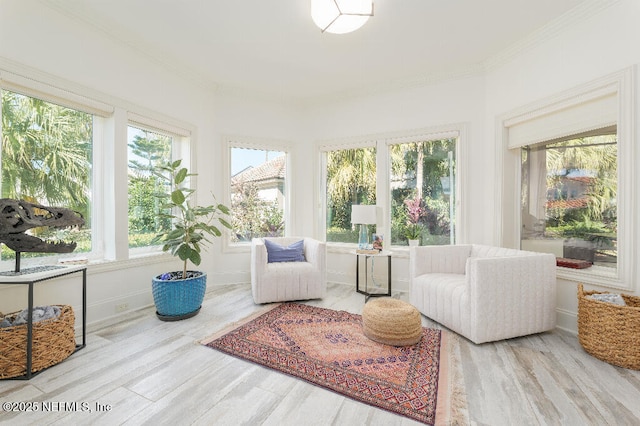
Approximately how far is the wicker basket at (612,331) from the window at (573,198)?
2.23 ft

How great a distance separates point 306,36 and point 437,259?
2.68 metres

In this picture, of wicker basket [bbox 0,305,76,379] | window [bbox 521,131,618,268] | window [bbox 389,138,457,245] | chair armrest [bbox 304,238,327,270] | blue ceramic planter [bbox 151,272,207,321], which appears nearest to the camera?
wicker basket [bbox 0,305,76,379]

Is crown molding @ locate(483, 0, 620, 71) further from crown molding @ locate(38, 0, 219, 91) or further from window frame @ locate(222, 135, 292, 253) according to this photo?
crown molding @ locate(38, 0, 219, 91)

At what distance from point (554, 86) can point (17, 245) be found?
183 inches

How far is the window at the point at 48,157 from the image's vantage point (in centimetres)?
235

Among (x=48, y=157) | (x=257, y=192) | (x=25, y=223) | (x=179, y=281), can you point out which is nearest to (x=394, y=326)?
(x=179, y=281)

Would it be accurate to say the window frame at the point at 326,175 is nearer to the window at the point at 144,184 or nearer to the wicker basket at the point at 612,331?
the window at the point at 144,184

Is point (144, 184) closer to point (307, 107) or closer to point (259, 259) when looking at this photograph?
point (259, 259)

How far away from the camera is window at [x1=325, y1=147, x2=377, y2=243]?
430 cm

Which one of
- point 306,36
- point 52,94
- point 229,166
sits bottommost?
point 229,166

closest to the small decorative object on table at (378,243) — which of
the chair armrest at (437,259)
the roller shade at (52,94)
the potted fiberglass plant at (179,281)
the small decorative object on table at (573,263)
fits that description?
the chair armrest at (437,259)

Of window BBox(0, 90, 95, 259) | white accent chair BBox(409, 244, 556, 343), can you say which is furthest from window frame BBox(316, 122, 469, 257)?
window BBox(0, 90, 95, 259)

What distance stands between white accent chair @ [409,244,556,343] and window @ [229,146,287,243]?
267 cm

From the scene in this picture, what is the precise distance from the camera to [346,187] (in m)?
4.48
